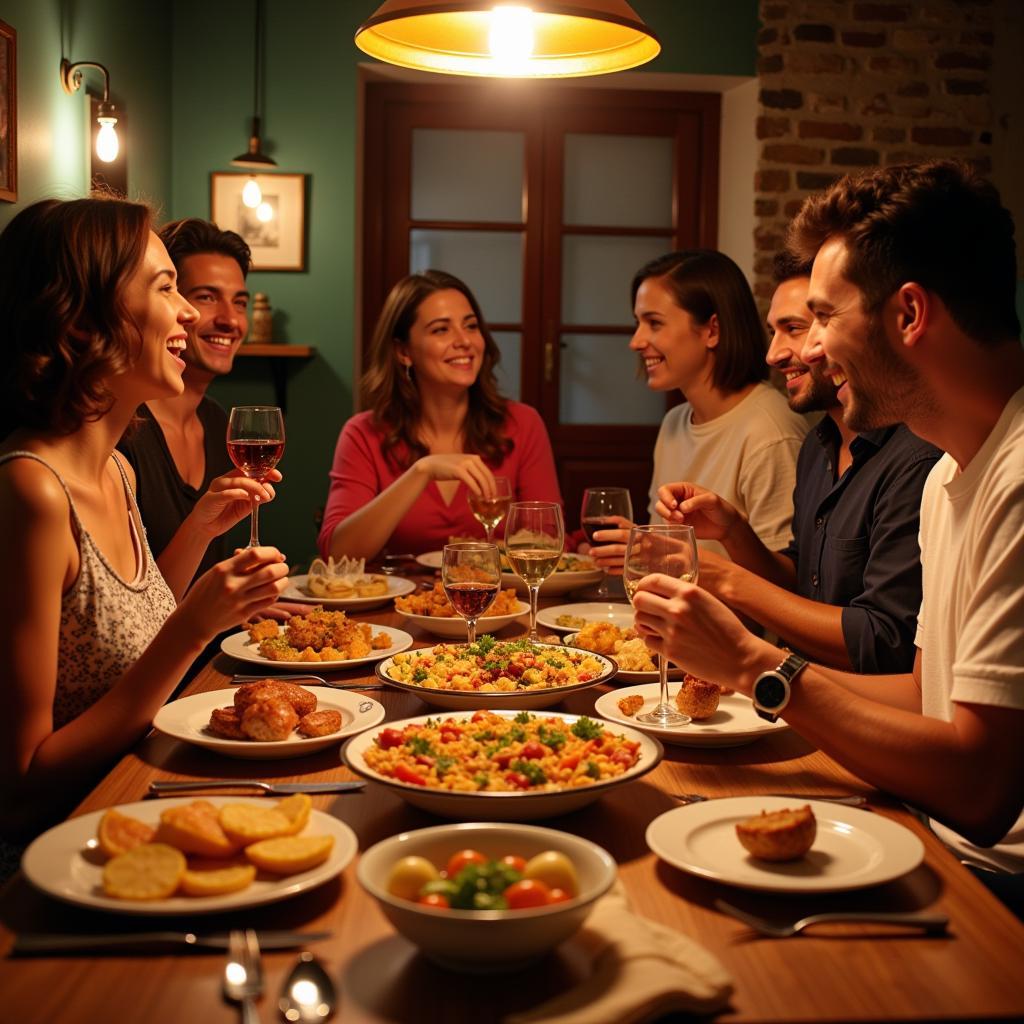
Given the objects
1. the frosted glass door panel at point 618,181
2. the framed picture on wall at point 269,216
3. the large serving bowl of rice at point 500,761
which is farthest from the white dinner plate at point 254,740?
the frosted glass door panel at point 618,181

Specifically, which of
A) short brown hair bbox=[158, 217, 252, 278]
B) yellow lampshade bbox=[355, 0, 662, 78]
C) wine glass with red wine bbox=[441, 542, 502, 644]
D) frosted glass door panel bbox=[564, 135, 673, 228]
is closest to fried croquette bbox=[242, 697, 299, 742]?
wine glass with red wine bbox=[441, 542, 502, 644]

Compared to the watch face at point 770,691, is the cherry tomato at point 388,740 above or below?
below

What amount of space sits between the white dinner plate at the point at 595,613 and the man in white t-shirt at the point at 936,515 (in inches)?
22.9

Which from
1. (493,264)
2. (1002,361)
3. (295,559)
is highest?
(493,264)

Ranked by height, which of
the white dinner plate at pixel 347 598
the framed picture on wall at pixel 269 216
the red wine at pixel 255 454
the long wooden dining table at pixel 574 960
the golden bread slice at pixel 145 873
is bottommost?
the white dinner plate at pixel 347 598

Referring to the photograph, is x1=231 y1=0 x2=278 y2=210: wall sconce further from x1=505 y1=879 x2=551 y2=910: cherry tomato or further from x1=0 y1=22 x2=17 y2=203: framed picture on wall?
x1=505 y1=879 x2=551 y2=910: cherry tomato

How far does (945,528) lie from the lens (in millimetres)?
1599

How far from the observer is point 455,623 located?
2.04m

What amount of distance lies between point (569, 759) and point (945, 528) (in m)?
0.70

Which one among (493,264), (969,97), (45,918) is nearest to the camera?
(45,918)

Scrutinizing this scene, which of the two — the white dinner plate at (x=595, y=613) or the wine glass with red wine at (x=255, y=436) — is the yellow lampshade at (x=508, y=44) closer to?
the wine glass with red wine at (x=255, y=436)

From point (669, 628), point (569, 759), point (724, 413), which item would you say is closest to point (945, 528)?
point (669, 628)

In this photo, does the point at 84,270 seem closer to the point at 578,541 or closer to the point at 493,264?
the point at 578,541

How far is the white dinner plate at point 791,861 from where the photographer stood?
40.7 inches
